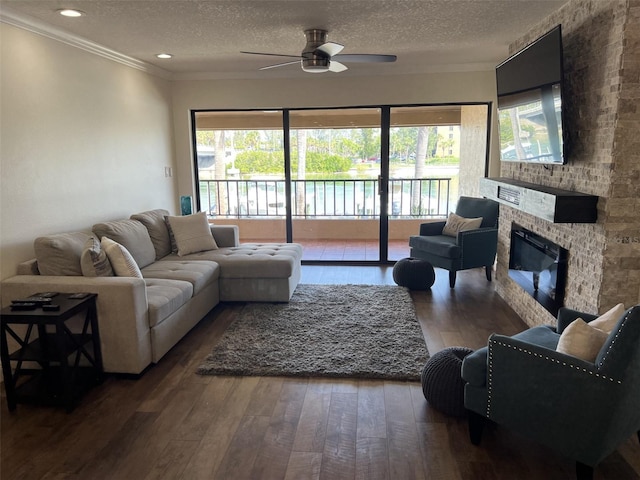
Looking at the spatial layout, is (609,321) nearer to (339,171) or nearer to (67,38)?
(67,38)

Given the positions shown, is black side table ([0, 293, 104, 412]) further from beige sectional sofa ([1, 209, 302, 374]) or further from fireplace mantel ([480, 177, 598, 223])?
fireplace mantel ([480, 177, 598, 223])

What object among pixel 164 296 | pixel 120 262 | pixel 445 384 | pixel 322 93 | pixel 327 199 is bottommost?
pixel 445 384

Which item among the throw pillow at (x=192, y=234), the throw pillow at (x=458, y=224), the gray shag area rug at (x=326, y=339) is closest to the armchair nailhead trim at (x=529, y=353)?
the gray shag area rug at (x=326, y=339)

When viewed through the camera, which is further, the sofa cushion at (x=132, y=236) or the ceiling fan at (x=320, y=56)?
the sofa cushion at (x=132, y=236)

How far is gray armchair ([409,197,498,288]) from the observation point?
16.1ft

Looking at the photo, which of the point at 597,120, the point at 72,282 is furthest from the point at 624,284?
the point at 72,282

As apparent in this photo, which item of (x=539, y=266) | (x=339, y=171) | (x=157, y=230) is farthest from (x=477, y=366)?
(x=339, y=171)

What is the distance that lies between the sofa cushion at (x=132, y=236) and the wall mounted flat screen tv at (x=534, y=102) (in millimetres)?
3524

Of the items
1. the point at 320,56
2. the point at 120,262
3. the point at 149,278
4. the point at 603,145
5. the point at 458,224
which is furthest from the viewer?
the point at 458,224

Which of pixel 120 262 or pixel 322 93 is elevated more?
pixel 322 93

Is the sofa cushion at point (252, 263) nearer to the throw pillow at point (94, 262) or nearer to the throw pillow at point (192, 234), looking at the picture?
the throw pillow at point (192, 234)

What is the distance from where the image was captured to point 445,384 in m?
2.57

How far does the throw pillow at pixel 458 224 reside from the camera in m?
5.17

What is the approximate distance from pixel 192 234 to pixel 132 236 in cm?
73
